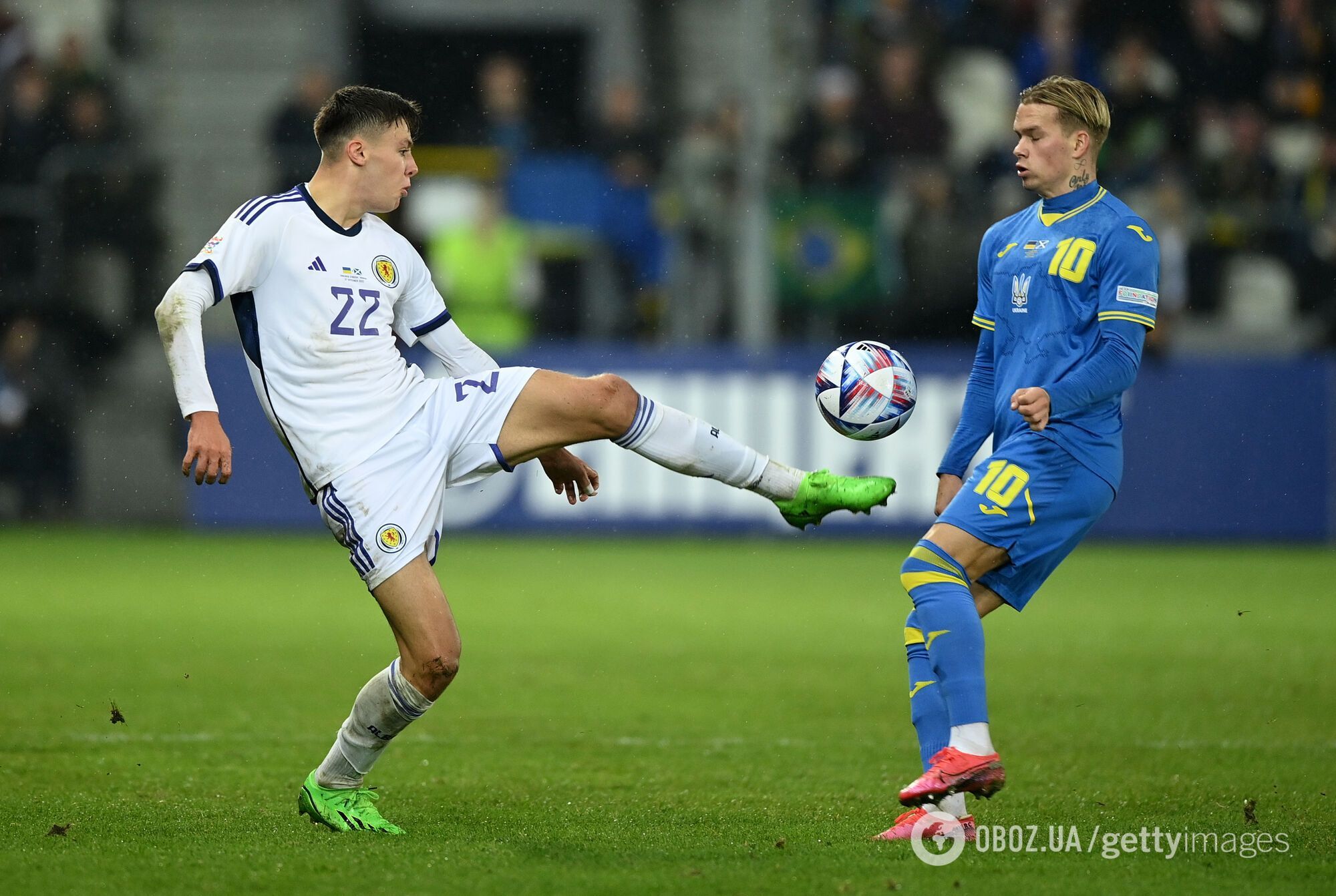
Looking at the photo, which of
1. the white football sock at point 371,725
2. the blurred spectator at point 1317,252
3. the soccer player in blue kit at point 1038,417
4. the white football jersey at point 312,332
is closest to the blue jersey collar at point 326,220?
the white football jersey at point 312,332

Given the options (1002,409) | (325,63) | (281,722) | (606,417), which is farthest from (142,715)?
(325,63)

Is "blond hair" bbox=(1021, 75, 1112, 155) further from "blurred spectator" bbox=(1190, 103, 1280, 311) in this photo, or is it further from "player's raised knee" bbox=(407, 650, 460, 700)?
"blurred spectator" bbox=(1190, 103, 1280, 311)

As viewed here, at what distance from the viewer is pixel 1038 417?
4.68 metres

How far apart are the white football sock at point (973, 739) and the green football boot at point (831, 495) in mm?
733

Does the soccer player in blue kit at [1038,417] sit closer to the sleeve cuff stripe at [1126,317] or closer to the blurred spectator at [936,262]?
the sleeve cuff stripe at [1126,317]

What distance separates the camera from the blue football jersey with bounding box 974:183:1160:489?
4.89 m

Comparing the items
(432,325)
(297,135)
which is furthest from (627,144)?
(432,325)

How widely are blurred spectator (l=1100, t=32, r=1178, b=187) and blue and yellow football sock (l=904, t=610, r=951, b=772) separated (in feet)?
36.9

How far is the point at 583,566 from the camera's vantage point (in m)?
12.8

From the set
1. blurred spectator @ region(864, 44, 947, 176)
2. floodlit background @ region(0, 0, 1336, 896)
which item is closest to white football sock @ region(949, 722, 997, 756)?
floodlit background @ region(0, 0, 1336, 896)

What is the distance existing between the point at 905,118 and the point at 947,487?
35.7ft

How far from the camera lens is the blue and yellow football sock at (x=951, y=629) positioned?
188 inches

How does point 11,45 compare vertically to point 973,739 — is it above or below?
above

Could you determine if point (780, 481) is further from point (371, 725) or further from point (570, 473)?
point (371, 725)
